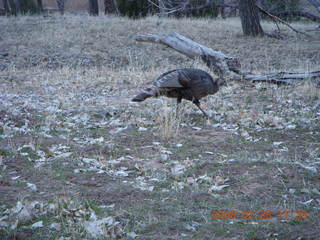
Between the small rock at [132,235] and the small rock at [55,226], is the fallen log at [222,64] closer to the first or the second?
the small rock at [132,235]

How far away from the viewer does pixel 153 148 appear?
6.09m

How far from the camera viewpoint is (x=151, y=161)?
18.2 ft

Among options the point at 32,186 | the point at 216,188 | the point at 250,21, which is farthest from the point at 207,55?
the point at 250,21

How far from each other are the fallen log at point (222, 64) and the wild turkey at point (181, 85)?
281cm

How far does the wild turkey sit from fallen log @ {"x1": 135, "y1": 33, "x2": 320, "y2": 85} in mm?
2812

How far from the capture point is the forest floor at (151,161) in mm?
3816

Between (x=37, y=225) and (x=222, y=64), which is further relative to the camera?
(x=222, y=64)

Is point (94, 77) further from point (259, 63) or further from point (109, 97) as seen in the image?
point (259, 63)

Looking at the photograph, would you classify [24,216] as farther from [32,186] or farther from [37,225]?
[32,186]

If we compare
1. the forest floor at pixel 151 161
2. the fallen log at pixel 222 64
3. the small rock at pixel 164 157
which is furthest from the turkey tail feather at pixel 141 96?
the fallen log at pixel 222 64

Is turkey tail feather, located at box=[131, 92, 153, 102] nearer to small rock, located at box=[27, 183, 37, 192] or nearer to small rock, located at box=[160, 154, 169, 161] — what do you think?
small rock, located at box=[160, 154, 169, 161]

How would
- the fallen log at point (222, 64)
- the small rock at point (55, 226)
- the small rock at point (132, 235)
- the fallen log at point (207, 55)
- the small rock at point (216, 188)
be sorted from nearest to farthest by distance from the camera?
the small rock at point (132, 235), the small rock at point (55, 226), the small rock at point (216, 188), the fallen log at point (222, 64), the fallen log at point (207, 55)

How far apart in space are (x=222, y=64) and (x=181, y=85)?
3.84m

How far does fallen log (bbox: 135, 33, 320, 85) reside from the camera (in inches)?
392
